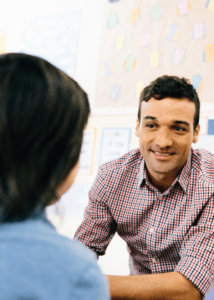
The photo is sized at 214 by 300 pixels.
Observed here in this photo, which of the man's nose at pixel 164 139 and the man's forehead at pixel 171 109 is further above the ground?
the man's forehead at pixel 171 109

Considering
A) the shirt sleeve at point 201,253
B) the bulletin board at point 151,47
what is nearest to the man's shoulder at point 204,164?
the shirt sleeve at point 201,253

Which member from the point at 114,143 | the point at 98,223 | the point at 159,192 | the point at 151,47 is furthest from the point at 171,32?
the point at 98,223

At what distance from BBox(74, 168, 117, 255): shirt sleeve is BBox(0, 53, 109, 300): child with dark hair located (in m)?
0.76

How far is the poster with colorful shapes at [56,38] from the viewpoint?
2.19m

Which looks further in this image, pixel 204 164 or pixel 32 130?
pixel 204 164

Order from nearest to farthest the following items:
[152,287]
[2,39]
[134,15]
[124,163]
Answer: [152,287]
[124,163]
[134,15]
[2,39]

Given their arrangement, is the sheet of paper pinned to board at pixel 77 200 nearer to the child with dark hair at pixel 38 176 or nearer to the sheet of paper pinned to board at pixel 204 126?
the sheet of paper pinned to board at pixel 204 126

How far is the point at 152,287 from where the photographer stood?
0.97m

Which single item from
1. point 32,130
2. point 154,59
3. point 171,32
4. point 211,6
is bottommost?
point 32,130

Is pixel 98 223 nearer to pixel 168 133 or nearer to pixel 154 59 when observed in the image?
pixel 168 133

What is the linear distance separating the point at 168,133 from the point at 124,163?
240mm

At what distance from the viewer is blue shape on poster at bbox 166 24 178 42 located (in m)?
1.86

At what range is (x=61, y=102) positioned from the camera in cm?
49

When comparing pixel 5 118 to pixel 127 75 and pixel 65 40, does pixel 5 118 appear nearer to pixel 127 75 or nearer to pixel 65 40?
pixel 127 75
